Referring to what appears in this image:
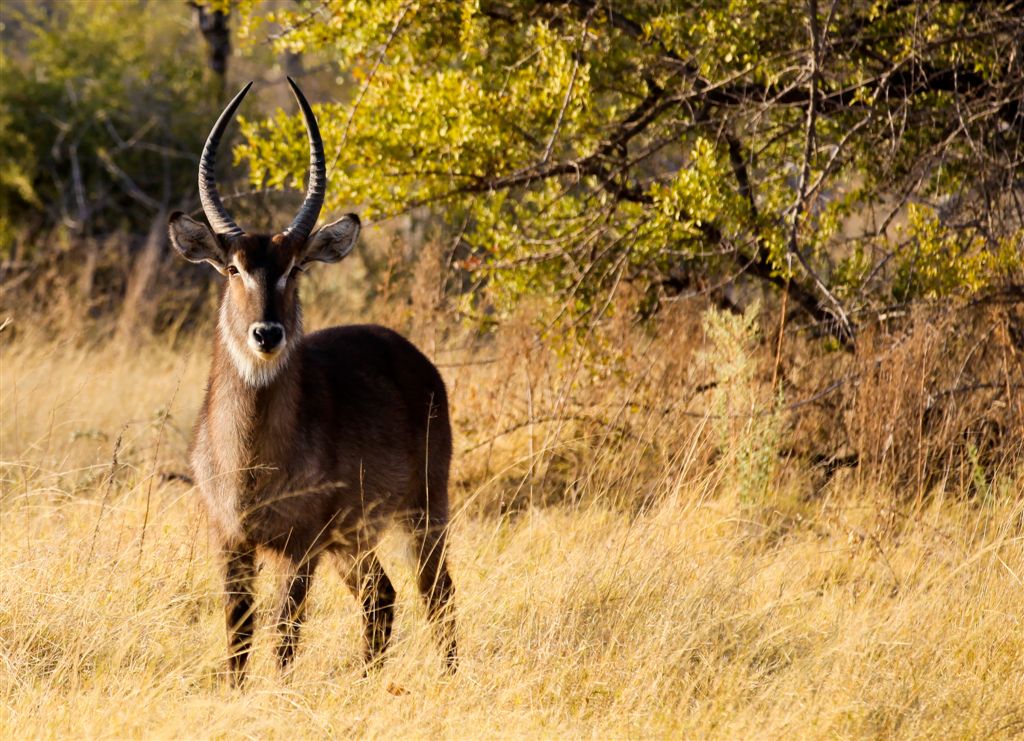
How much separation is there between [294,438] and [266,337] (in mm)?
402

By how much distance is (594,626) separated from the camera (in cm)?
455

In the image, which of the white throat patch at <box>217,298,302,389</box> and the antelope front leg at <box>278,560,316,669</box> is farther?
the white throat patch at <box>217,298,302,389</box>

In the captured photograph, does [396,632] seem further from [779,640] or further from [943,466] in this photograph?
[943,466]

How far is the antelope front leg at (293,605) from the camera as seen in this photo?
4.46m

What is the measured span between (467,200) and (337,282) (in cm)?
645

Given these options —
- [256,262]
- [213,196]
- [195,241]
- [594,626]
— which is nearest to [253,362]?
[256,262]

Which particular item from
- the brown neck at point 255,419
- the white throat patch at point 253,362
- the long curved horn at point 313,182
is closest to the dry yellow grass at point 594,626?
the brown neck at point 255,419

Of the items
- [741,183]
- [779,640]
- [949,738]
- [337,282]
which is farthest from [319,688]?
[337,282]

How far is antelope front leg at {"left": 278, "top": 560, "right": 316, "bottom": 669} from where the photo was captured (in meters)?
4.46

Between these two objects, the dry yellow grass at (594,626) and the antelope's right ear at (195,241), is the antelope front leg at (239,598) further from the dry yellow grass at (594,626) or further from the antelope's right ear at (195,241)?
the antelope's right ear at (195,241)

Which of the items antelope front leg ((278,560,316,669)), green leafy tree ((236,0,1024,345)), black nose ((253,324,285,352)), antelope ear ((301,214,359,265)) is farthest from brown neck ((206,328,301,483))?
green leafy tree ((236,0,1024,345))

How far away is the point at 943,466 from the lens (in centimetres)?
666

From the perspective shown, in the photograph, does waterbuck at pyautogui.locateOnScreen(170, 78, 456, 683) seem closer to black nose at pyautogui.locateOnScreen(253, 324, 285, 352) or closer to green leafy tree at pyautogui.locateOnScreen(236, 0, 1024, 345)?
black nose at pyautogui.locateOnScreen(253, 324, 285, 352)

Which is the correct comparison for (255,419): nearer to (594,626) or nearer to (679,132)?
(594,626)
